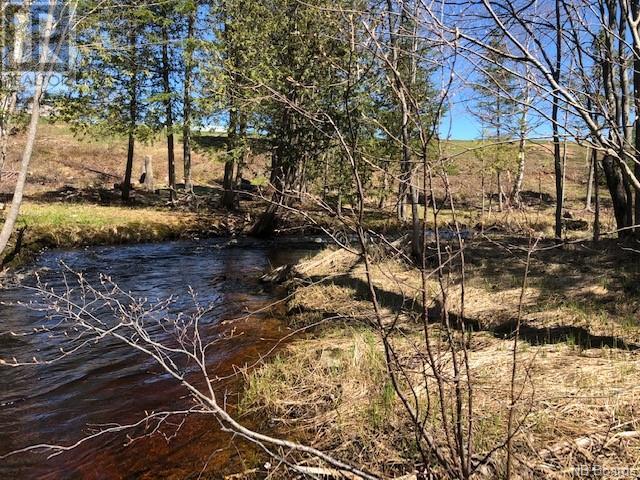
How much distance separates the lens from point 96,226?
15.2m

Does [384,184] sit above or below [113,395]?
above

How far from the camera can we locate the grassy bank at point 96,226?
12.8 meters

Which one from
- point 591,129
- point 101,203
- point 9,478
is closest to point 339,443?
point 9,478

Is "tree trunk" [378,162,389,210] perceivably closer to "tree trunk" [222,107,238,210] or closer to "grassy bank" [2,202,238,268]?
"grassy bank" [2,202,238,268]

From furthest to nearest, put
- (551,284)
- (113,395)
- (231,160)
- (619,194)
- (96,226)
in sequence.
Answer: (231,160), (96,226), (619,194), (551,284), (113,395)

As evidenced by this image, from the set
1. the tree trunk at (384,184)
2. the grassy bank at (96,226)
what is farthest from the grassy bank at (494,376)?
the grassy bank at (96,226)

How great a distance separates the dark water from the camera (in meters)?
3.61

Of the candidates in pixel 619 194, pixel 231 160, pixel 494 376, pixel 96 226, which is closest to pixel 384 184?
pixel 494 376

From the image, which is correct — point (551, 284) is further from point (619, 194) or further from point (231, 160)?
point (231, 160)

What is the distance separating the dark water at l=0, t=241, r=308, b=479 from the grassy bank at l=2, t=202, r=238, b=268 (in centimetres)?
335

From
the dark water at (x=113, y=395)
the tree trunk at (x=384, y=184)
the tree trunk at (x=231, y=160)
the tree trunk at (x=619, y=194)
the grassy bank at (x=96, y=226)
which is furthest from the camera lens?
the tree trunk at (x=231, y=160)

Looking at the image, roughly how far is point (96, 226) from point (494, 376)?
14.0 meters

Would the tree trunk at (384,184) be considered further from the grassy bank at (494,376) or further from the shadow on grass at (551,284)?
the shadow on grass at (551,284)

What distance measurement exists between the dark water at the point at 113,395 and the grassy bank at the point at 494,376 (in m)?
0.60
